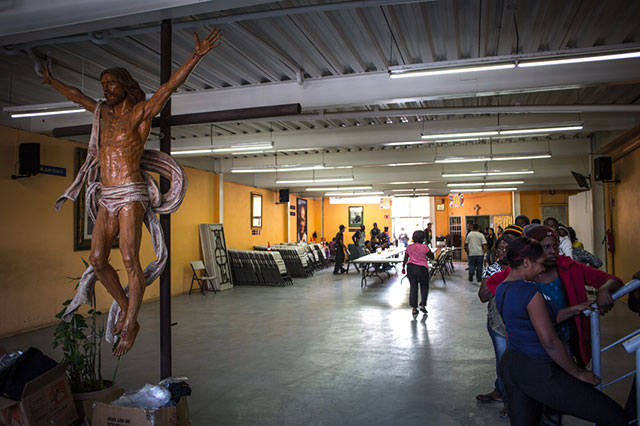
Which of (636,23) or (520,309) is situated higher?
(636,23)

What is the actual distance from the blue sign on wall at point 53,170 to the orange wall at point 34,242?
0.06 m

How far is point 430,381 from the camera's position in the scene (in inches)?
160

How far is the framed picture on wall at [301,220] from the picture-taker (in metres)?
18.3

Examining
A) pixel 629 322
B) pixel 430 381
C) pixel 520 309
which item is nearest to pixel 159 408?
pixel 520 309

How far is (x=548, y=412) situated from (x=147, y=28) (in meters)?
4.62

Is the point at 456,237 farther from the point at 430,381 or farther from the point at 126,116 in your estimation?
the point at 126,116

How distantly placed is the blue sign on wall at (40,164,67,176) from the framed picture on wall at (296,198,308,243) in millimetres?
11547

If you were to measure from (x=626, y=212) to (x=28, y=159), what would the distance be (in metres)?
10.7

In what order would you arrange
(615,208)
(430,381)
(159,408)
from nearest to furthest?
(159,408) → (430,381) → (615,208)

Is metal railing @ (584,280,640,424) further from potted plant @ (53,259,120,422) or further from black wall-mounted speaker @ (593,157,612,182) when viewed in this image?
black wall-mounted speaker @ (593,157,612,182)

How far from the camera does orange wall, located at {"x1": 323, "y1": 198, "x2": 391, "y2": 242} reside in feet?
75.3

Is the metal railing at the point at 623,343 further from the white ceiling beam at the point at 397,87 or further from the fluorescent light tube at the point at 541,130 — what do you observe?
the fluorescent light tube at the point at 541,130

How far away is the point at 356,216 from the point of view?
23.0m

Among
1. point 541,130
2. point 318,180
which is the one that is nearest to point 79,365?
point 541,130
